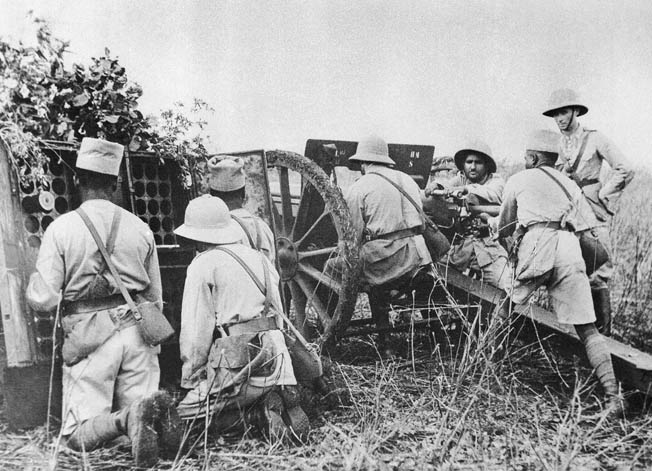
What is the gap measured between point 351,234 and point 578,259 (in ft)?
5.78

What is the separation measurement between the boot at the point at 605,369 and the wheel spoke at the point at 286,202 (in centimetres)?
303

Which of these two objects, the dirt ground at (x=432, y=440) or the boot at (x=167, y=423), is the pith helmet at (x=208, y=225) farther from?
the dirt ground at (x=432, y=440)

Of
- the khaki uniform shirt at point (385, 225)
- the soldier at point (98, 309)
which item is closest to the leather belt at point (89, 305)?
the soldier at point (98, 309)

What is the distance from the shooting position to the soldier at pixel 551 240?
425 centimetres

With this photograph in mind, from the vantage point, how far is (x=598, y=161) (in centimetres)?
559

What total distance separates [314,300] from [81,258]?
250 cm

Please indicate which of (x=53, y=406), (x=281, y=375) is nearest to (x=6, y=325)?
(x=53, y=406)

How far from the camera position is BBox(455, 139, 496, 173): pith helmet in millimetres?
6133

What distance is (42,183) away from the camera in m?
4.01

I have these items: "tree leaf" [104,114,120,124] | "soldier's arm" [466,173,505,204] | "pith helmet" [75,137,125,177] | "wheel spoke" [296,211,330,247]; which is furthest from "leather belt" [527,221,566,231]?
"tree leaf" [104,114,120,124]

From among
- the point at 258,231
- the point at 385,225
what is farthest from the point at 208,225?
the point at 385,225

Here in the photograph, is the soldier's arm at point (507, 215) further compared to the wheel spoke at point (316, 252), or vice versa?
the wheel spoke at point (316, 252)

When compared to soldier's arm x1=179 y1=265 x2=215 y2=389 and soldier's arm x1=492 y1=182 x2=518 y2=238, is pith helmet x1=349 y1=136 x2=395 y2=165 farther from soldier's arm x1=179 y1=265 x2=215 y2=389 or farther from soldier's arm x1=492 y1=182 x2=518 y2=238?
soldier's arm x1=179 y1=265 x2=215 y2=389

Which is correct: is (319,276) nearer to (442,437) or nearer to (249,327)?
(249,327)
